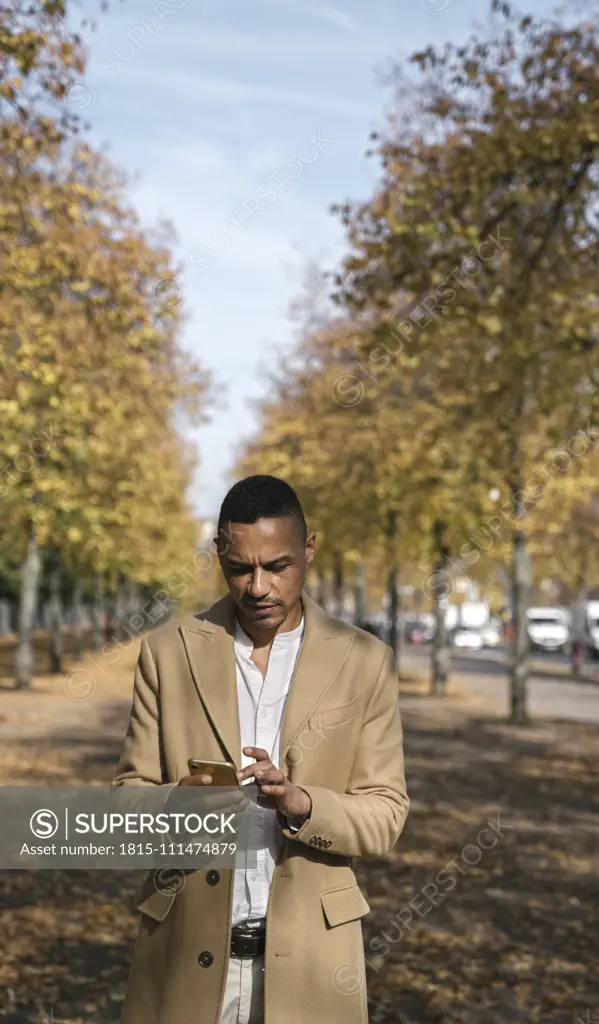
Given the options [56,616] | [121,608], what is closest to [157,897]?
[56,616]

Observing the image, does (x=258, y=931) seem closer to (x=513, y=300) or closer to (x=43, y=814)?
(x=43, y=814)

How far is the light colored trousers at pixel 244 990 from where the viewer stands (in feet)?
8.82

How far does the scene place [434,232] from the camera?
37.3 ft

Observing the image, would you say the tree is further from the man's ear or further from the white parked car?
the white parked car

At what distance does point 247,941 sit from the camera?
2.67 meters

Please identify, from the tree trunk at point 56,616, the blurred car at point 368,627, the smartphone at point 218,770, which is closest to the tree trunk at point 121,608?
the tree trunk at point 56,616

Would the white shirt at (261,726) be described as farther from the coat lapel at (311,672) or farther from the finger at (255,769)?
the finger at (255,769)

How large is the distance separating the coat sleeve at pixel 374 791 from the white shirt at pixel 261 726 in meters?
0.12

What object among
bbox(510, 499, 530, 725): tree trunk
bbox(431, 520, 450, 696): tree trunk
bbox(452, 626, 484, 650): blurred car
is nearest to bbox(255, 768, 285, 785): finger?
bbox(510, 499, 530, 725): tree trunk

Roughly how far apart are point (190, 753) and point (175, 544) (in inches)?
1931

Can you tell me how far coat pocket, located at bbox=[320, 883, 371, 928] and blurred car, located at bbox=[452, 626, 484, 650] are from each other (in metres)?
64.2

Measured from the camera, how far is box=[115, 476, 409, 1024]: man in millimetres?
2643

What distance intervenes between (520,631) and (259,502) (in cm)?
2002

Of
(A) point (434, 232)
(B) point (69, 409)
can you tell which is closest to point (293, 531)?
(A) point (434, 232)
